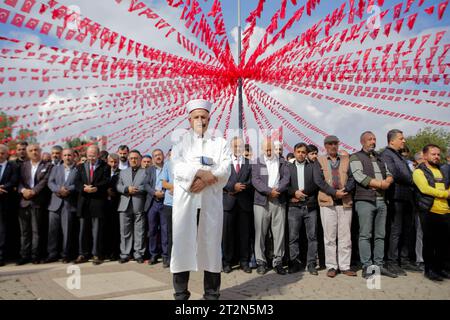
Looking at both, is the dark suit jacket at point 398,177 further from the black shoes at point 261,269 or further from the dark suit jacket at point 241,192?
the black shoes at point 261,269

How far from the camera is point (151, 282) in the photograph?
4.75 m

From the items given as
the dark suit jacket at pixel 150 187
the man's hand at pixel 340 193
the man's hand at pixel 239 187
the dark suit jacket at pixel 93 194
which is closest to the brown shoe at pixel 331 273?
the man's hand at pixel 340 193

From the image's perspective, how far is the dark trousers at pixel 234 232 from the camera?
564 cm

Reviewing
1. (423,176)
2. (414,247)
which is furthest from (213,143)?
(414,247)

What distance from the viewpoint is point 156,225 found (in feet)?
21.0

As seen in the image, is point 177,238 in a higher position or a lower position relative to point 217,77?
lower

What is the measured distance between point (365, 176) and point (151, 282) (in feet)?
11.5

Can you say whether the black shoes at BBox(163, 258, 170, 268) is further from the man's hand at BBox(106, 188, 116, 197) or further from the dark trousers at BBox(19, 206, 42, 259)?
the dark trousers at BBox(19, 206, 42, 259)

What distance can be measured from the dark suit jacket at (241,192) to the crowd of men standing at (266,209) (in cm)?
2

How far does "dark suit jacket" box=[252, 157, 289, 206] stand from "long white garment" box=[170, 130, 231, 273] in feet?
5.38

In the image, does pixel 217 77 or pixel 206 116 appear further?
pixel 217 77

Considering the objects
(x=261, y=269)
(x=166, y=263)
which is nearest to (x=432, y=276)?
(x=261, y=269)

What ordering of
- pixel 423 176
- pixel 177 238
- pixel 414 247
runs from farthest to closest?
pixel 414 247, pixel 423 176, pixel 177 238
